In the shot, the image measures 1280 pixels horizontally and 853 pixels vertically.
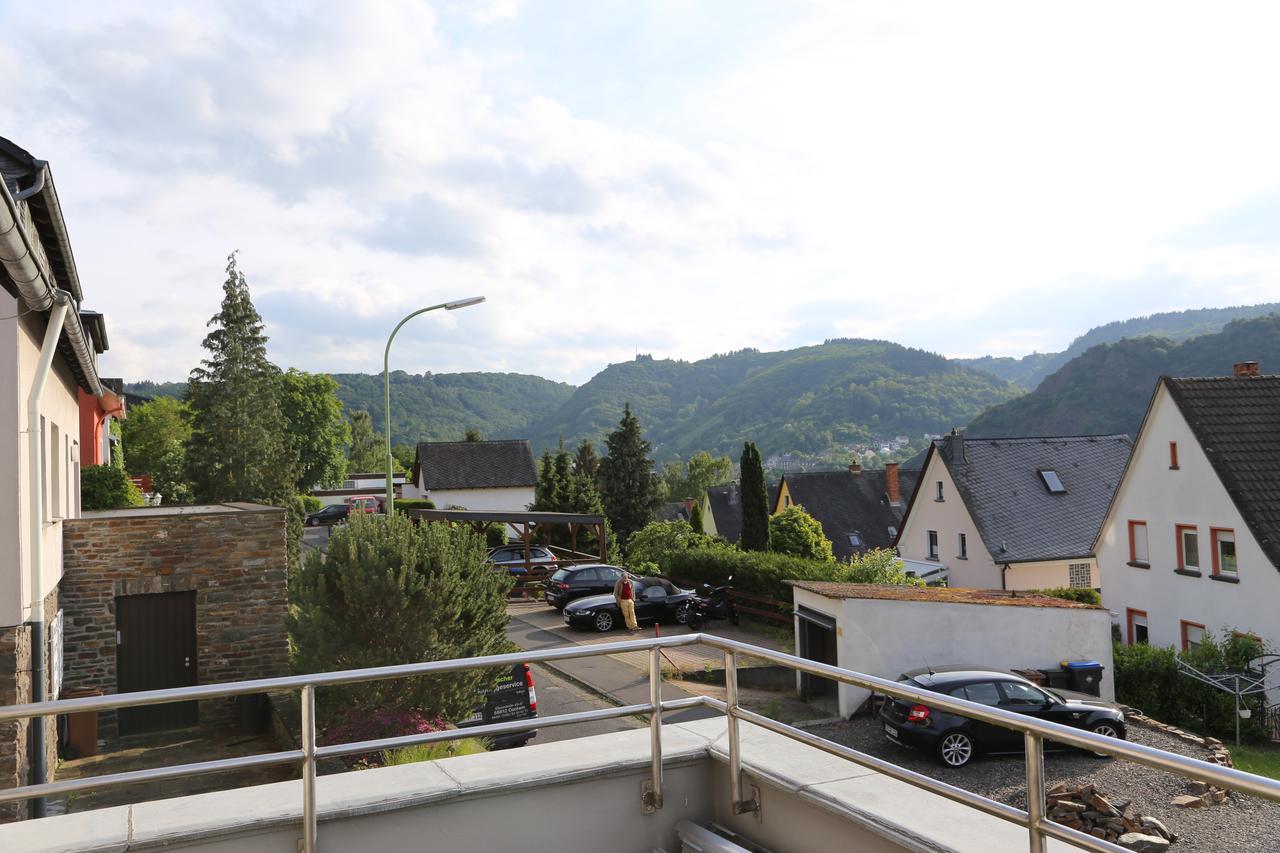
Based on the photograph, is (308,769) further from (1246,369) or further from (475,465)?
(475,465)

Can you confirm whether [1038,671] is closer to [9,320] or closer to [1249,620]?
[1249,620]

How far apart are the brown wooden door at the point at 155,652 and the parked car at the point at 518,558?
675 inches

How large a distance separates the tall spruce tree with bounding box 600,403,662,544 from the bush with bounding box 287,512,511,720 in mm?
44413

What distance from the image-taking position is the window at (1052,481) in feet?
139

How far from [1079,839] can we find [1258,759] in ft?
64.8

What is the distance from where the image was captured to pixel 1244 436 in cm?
2719

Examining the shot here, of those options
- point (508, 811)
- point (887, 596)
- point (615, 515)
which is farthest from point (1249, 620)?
point (615, 515)

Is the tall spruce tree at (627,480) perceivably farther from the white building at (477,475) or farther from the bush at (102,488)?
the bush at (102,488)

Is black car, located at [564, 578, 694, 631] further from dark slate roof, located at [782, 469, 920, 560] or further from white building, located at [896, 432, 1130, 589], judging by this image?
dark slate roof, located at [782, 469, 920, 560]

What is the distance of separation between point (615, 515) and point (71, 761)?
1762 inches

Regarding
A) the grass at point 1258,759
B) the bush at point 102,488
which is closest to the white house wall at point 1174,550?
the grass at point 1258,759

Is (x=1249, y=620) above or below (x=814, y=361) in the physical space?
below

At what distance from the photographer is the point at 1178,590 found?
27.8 m

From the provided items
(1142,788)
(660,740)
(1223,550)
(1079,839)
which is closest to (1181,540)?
(1223,550)
